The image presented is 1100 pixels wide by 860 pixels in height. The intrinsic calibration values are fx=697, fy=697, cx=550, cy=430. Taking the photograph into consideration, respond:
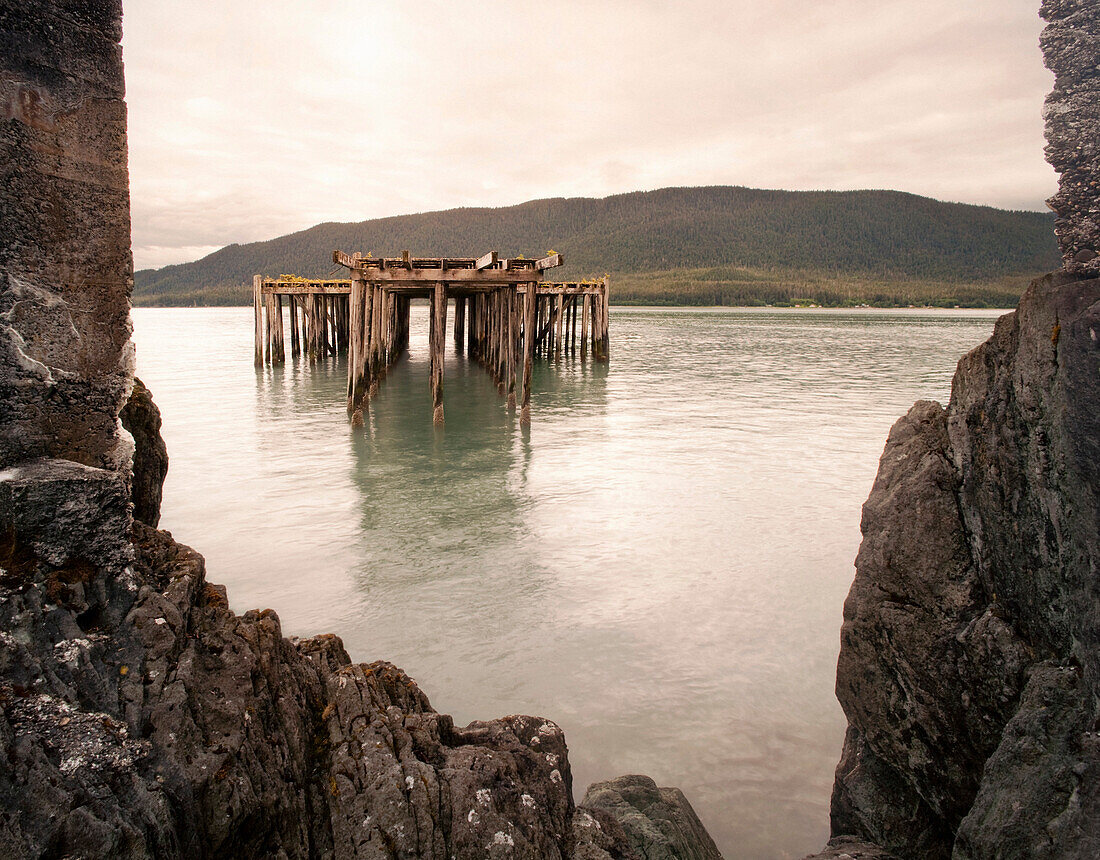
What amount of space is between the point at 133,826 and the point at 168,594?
0.93 meters

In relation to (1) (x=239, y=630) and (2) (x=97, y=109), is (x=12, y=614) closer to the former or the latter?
(1) (x=239, y=630)

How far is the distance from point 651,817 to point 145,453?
296cm

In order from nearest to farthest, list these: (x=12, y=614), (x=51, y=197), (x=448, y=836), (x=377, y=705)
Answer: (x=12, y=614)
(x=448, y=836)
(x=51, y=197)
(x=377, y=705)

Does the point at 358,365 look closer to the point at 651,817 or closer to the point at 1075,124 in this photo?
the point at 651,817

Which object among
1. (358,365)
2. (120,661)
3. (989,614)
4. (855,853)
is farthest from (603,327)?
(120,661)

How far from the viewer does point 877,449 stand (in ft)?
38.0

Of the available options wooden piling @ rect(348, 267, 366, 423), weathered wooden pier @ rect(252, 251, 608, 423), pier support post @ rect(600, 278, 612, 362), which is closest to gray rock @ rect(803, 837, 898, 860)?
weathered wooden pier @ rect(252, 251, 608, 423)

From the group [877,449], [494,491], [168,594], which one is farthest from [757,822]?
[877,449]

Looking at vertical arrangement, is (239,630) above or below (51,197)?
below

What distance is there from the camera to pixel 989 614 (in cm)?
280

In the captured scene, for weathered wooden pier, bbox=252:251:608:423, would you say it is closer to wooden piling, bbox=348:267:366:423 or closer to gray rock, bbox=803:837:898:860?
wooden piling, bbox=348:267:366:423

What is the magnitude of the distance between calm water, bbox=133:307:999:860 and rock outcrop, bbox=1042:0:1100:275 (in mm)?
2840

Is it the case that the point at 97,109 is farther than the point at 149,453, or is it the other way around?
the point at 149,453

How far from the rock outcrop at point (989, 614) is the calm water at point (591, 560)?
2.26ft
